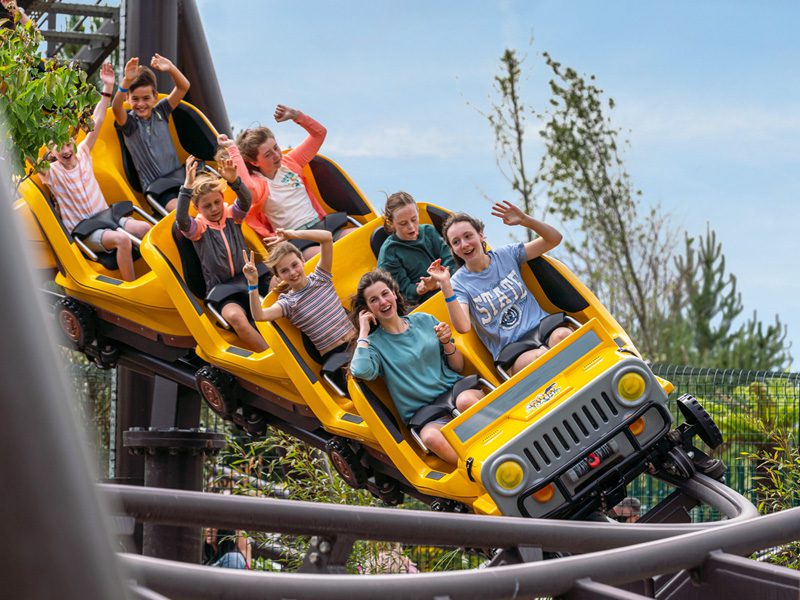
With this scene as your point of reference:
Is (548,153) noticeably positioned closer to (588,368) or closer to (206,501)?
(588,368)

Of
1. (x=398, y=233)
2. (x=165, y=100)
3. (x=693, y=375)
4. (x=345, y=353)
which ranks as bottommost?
(x=693, y=375)

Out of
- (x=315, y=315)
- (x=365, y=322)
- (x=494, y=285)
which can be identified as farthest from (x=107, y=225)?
(x=494, y=285)

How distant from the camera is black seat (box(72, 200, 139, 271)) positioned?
521 centimetres

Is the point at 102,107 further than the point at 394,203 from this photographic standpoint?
Yes

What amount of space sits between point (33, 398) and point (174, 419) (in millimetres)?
5455

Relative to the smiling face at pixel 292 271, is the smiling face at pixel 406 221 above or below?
above

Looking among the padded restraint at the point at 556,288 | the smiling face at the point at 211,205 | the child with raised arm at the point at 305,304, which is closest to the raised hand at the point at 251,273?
the child with raised arm at the point at 305,304

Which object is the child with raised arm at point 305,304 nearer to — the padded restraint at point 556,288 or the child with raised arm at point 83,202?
the padded restraint at point 556,288

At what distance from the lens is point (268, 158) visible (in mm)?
5395

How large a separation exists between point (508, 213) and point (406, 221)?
1.92ft

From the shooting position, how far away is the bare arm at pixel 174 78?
585 centimetres

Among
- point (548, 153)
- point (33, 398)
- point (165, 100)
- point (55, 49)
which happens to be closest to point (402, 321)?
point (165, 100)

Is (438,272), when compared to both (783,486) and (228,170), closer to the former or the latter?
(228,170)

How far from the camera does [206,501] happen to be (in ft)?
3.82
